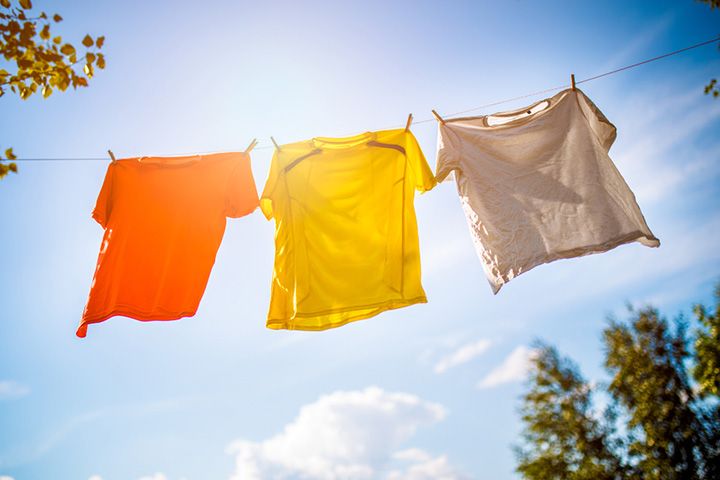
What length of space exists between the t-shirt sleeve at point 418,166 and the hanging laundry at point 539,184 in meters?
0.12

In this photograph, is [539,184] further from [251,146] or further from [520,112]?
[251,146]

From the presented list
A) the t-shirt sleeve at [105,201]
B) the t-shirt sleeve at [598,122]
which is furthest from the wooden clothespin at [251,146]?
the t-shirt sleeve at [598,122]

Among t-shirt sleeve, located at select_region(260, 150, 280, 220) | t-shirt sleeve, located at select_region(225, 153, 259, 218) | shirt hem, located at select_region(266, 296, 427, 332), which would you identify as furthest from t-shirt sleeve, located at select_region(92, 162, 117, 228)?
shirt hem, located at select_region(266, 296, 427, 332)

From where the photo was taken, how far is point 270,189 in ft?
13.5

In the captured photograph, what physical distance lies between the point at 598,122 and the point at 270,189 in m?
3.05

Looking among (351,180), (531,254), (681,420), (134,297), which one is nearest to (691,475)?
(681,420)

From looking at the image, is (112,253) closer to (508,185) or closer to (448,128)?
(448,128)

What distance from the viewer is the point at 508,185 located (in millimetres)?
4043

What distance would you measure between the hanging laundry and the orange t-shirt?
200 centimetres

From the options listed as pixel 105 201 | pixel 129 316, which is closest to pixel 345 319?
pixel 129 316

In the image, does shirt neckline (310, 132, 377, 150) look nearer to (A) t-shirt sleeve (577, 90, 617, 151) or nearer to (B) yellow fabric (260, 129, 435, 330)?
(B) yellow fabric (260, 129, 435, 330)

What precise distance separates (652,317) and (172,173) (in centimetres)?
1913

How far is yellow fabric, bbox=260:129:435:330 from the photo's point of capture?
12.1ft

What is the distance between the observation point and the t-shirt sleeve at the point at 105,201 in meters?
4.16
